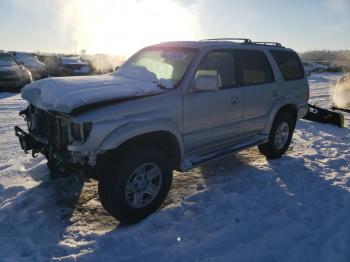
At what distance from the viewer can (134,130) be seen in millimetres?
3764

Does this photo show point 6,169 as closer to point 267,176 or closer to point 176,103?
point 176,103

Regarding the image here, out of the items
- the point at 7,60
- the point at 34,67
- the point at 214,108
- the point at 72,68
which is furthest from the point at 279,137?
the point at 72,68

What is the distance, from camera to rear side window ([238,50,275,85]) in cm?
536

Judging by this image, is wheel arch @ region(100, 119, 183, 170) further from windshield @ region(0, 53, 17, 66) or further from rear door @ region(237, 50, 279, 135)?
windshield @ region(0, 53, 17, 66)

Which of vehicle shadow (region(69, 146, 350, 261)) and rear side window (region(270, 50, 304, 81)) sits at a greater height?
rear side window (region(270, 50, 304, 81))

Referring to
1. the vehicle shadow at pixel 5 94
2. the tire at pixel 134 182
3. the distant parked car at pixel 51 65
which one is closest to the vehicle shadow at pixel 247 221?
A: the tire at pixel 134 182

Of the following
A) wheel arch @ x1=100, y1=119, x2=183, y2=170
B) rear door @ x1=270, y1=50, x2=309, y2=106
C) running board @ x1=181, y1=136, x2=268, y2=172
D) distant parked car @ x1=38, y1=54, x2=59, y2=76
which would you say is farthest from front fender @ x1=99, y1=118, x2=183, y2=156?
distant parked car @ x1=38, y1=54, x2=59, y2=76

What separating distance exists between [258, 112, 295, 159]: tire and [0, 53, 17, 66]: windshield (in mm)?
11587

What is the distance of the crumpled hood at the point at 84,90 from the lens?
3627 millimetres

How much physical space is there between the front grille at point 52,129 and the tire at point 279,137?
138 inches

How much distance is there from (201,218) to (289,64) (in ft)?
11.6

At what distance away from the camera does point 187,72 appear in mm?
4551

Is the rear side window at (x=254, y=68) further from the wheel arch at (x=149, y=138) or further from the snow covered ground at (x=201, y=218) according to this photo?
the wheel arch at (x=149, y=138)

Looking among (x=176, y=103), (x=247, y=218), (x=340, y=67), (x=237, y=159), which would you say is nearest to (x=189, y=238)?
(x=247, y=218)
